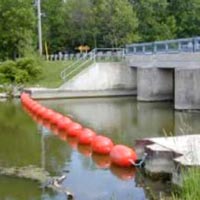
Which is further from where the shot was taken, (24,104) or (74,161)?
(24,104)

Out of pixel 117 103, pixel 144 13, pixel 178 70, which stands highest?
pixel 144 13

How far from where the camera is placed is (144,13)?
52375 millimetres

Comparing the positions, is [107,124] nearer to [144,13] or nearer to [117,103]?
[117,103]

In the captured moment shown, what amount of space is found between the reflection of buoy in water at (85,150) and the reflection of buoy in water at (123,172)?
201cm

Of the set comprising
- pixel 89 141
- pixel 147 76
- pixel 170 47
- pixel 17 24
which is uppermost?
pixel 17 24

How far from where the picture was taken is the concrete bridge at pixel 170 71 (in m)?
24.5

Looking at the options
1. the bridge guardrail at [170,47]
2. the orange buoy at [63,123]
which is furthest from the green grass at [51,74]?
the orange buoy at [63,123]

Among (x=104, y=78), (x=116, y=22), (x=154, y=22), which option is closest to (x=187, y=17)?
(x=154, y=22)

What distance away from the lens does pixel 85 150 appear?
15164 mm

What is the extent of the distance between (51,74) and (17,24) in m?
9.43

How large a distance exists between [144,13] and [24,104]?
27.9 m

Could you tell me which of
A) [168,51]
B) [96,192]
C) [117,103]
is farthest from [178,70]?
[96,192]

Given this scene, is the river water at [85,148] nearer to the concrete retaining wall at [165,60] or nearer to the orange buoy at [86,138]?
the orange buoy at [86,138]

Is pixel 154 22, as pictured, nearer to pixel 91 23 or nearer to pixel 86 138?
pixel 91 23
